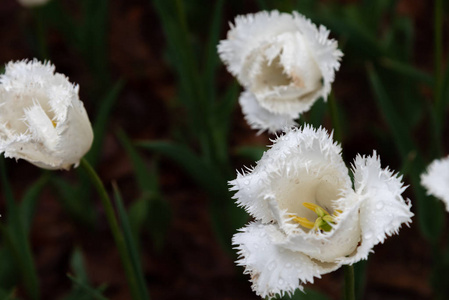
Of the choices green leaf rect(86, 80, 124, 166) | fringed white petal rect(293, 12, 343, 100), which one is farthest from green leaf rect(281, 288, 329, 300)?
green leaf rect(86, 80, 124, 166)

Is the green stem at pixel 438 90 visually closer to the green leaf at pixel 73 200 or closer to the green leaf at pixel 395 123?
the green leaf at pixel 395 123

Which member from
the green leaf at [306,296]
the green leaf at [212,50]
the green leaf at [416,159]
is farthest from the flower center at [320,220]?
the green leaf at [212,50]

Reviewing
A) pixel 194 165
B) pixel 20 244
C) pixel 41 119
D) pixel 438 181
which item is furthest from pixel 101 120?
pixel 438 181

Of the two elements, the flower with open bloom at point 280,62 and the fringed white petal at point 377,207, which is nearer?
the fringed white petal at point 377,207

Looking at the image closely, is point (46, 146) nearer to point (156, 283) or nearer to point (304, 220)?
point (304, 220)

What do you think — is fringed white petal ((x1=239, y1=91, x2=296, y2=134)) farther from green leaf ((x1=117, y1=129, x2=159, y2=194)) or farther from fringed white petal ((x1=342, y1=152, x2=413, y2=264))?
green leaf ((x1=117, y1=129, x2=159, y2=194))

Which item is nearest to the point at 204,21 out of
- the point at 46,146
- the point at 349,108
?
the point at 349,108
